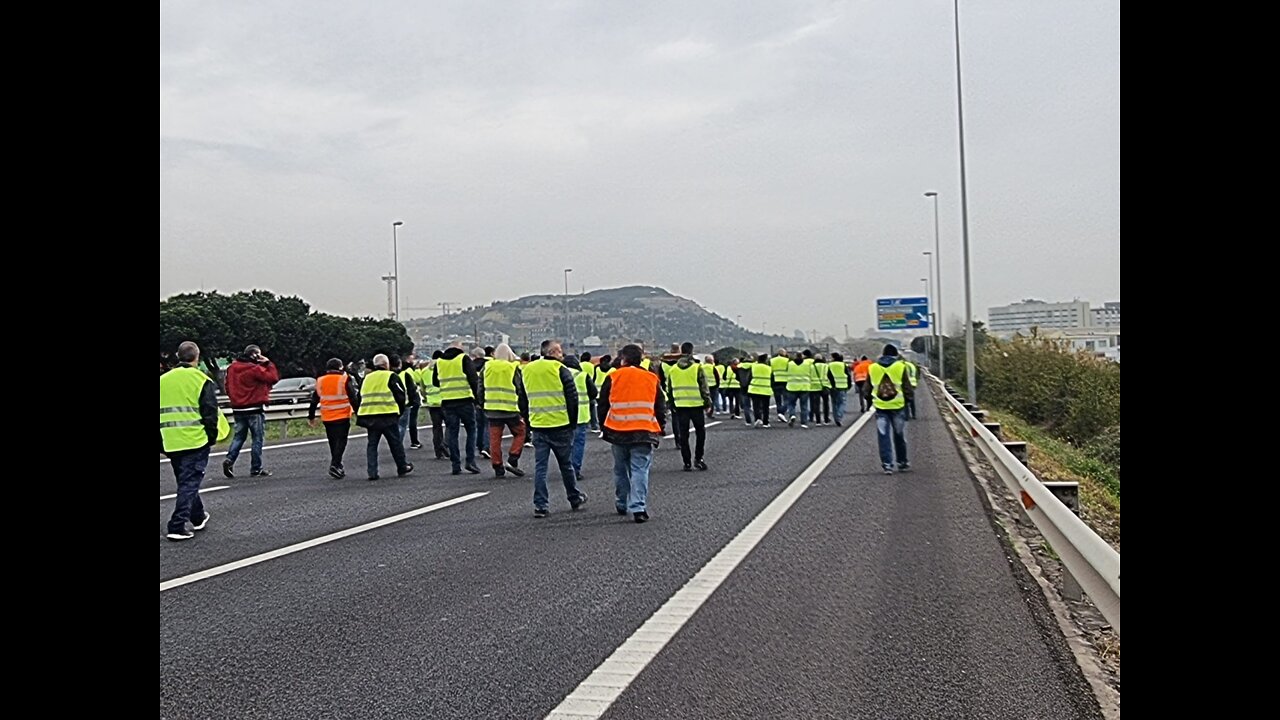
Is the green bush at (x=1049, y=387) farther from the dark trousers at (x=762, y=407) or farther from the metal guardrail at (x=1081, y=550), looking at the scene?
the metal guardrail at (x=1081, y=550)

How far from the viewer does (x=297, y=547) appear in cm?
1030

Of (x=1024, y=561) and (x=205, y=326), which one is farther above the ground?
(x=205, y=326)

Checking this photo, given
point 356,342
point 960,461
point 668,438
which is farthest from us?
point 356,342

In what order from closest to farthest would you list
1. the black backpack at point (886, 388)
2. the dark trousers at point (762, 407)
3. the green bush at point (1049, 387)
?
the black backpack at point (886, 388)
the dark trousers at point (762, 407)
the green bush at point (1049, 387)

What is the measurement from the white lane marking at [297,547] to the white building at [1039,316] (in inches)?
271

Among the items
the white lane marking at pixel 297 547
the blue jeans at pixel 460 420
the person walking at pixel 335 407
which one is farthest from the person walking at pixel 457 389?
the white lane marking at pixel 297 547

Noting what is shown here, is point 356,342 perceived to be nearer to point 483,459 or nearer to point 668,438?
point 668,438

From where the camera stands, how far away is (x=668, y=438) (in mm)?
25312

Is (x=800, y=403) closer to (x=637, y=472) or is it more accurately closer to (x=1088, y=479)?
(x=1088, y=479)

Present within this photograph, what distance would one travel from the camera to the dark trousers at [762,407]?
92.1 ft

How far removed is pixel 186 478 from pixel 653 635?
20.3 feet

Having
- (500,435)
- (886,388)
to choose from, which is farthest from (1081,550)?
(500,435)

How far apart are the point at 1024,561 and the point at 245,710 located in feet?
20.2
